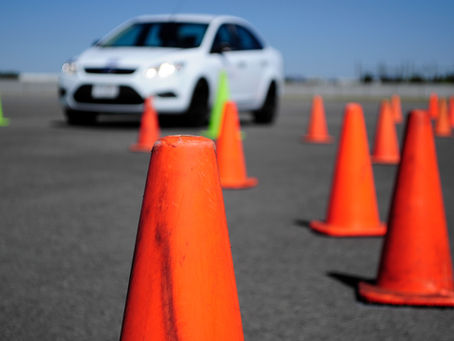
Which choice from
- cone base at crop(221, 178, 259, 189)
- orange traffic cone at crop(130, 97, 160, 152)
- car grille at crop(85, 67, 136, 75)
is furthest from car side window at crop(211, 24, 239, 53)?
cone base at crop(221, 178, 259, 189)

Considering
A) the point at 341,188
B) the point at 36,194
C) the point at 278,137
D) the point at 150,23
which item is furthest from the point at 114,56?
the point at 341,188

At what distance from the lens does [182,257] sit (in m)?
2.01

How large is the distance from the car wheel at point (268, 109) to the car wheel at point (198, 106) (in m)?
2.03

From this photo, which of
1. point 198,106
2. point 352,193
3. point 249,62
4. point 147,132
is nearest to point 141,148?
point 147,132

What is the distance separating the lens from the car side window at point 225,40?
1148 centimetres

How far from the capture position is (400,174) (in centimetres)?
328

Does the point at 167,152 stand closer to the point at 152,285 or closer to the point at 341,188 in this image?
the point at 152,285

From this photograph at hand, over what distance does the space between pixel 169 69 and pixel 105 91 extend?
3.26ft

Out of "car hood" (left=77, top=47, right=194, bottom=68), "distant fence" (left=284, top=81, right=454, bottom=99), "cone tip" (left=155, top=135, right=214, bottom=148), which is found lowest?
"distant fence" (left=284, top=81, right=454, bottom=99)

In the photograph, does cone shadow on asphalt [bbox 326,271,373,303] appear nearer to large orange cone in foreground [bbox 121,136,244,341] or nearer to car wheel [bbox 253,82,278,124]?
large orange cone in foreground [bbox 121,136,244,341]

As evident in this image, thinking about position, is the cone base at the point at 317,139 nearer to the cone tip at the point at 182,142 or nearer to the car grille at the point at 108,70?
the car grille at the point at 108,70

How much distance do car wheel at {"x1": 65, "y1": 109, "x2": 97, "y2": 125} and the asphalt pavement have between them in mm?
3954

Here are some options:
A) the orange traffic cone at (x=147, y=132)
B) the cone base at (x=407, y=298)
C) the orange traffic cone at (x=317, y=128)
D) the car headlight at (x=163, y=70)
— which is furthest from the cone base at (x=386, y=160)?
the cone base at (x=407, y=298)

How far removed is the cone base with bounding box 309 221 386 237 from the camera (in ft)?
14.4
